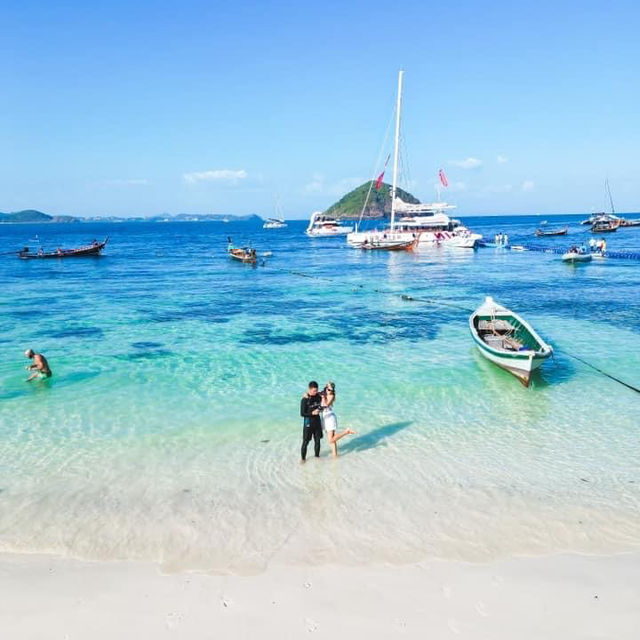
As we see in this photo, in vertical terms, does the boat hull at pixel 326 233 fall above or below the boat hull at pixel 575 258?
above

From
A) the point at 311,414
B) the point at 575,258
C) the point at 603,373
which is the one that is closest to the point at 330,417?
the point at 311,414

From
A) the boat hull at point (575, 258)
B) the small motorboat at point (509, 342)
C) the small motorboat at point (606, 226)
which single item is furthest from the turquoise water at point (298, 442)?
the small motorboat at point (606, 226)

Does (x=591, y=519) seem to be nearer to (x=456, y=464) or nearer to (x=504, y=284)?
(x=456, y=464)

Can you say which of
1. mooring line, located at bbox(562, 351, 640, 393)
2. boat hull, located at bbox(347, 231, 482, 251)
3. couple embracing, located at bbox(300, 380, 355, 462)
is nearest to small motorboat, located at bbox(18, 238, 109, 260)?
boat hull, located at bbox(347, 231, 482, 251)

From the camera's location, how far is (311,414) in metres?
11.3

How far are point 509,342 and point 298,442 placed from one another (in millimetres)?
11254

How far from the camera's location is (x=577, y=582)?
7.81m

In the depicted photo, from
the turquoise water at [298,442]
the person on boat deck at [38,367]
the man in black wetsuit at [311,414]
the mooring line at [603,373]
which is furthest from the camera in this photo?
the person on boat deck at [38,367]

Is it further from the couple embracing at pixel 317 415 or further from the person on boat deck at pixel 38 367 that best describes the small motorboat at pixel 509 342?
the person on boat deck at pixel 38 367

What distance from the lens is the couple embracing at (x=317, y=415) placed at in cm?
1131

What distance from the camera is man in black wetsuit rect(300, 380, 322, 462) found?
445 inches

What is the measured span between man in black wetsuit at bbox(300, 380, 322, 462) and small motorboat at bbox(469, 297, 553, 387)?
831 cm

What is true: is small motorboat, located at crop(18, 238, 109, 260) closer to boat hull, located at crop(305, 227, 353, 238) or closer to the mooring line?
boat hull, located at crop(305, 227, 353, 238)

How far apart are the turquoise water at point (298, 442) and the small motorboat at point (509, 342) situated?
1.90 feet
